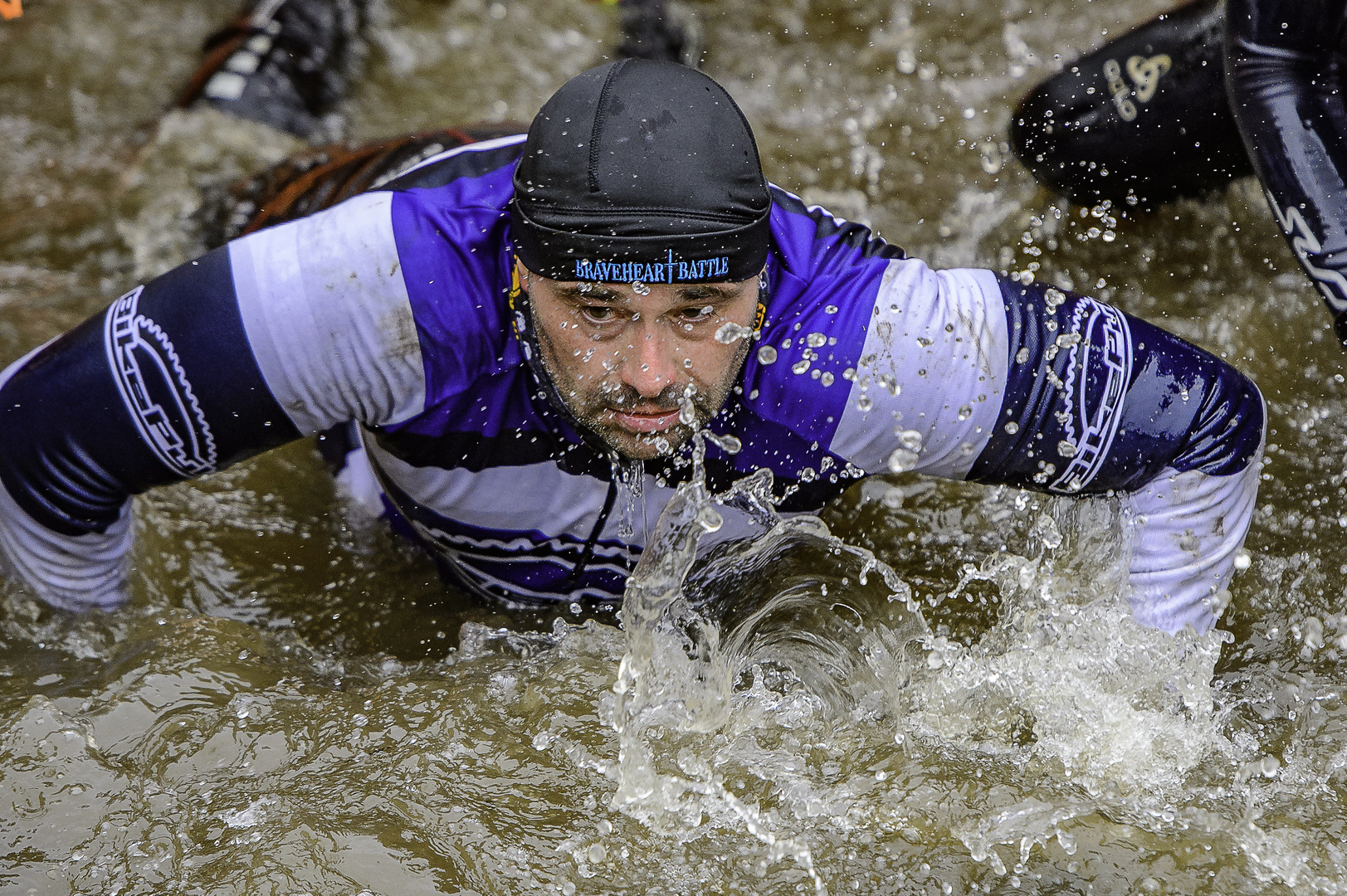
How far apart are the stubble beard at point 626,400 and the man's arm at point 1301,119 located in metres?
1.24

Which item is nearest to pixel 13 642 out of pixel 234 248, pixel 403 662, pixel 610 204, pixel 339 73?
pixel 403 662

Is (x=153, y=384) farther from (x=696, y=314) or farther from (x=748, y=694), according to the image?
(x=748, y=694)

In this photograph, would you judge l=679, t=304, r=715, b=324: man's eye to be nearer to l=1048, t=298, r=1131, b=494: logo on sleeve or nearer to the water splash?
the water splash

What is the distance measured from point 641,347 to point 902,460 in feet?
1.94

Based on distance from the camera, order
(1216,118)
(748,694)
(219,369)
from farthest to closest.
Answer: (1216,118) < (748,694) < (219,369)

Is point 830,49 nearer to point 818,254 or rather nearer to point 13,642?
point 818,254

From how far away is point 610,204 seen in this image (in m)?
2.19

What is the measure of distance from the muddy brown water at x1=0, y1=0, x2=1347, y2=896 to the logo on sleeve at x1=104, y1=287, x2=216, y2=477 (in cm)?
46

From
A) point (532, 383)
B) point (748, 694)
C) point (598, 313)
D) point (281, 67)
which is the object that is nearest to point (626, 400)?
point (598, 313)

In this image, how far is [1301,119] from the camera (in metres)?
2.70

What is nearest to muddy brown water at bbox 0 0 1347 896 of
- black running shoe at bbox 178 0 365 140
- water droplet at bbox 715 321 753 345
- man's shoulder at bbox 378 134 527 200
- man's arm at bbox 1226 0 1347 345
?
black running shoe at bbox 178 0 365 140

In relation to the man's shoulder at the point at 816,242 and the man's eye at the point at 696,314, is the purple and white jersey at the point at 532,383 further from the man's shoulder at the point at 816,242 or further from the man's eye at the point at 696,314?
the man's eye at the point at 696,314

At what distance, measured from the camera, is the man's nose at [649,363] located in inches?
90.0

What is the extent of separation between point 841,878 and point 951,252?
240 centimetres
